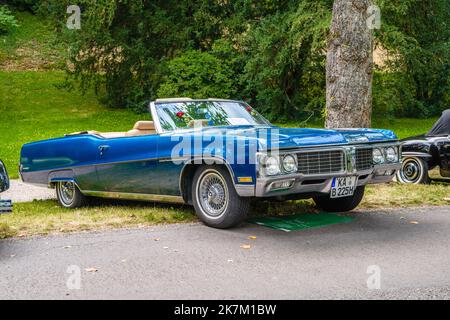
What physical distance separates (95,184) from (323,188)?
3.30 metres

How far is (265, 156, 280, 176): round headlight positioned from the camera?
6996 millimetres

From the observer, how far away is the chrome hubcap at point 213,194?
7.55m

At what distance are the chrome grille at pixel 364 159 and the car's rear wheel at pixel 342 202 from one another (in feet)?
2.62

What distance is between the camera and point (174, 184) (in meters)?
7.99

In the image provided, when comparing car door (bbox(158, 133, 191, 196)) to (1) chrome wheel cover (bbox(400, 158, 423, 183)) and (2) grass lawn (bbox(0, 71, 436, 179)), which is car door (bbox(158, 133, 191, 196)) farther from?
(2) grass lawn (bbox(0, 71, 436, 179))

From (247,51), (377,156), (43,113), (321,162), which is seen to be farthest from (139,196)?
(43,113)

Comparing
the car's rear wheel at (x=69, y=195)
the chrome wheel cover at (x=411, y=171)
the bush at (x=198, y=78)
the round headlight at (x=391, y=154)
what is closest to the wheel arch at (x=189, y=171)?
the round headlight at (x=391, y=154)

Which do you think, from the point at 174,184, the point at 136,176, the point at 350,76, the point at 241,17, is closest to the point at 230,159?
the point at 174,184

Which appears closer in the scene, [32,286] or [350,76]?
[32,286]

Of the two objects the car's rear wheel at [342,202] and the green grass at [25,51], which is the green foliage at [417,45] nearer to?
the car's rear wheel at [342,202]

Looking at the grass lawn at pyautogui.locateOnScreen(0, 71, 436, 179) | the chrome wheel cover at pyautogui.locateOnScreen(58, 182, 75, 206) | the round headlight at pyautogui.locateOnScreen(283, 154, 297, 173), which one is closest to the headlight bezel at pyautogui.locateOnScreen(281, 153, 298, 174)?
the round headlight at pyautogui.locateOnScreen(283, 154, 297, 173)

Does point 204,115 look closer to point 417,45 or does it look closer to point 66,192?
point 66,192
